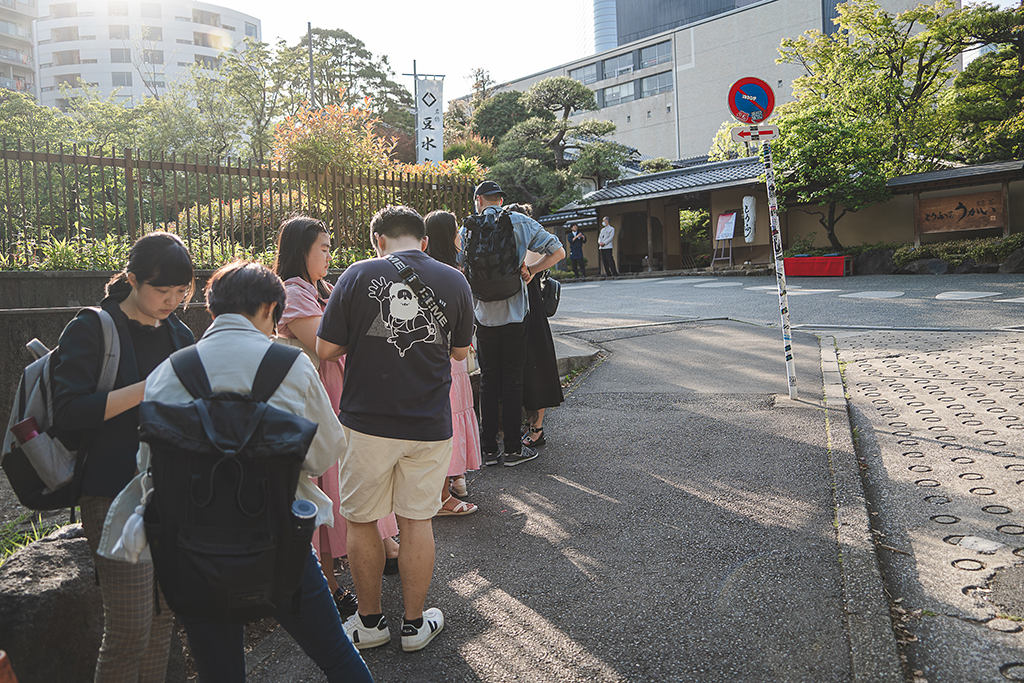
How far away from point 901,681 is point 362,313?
2357 millimetres

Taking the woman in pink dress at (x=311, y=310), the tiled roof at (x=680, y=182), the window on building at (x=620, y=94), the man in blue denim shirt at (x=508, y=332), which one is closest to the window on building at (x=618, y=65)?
the window on building at (x=620, y=94)

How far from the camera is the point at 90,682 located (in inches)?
98.4

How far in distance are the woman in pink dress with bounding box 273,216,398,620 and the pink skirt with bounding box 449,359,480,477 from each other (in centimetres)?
103

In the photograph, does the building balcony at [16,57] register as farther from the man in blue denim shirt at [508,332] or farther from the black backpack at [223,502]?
the black backpack at [223,502]

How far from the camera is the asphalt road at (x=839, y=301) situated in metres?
11.0

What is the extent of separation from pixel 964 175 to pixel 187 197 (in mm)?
19352

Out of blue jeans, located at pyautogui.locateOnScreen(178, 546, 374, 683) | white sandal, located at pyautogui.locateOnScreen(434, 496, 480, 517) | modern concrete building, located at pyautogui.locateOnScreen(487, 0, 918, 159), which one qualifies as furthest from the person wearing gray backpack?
modern concrete building, located at pyautogui.locateOnScreen(487, 0, 918, 159)

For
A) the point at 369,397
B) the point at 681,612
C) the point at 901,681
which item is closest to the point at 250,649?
the point at 369,397

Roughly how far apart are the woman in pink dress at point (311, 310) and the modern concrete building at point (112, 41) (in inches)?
3132

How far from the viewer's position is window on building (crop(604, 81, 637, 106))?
58125mm

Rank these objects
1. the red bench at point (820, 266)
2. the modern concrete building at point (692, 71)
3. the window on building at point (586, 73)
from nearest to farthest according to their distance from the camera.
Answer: the red bench at point (820, 266) → the modern concrete building at point (692, 71) → the window on building at point (586, 73)

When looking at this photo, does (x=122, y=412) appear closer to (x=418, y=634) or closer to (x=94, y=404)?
(x=94, y=404)

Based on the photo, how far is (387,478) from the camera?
9.43 feet

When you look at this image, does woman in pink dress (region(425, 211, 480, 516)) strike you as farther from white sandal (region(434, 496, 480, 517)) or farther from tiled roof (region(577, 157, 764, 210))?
tiled roof (region(577, 157, 764, 210))
